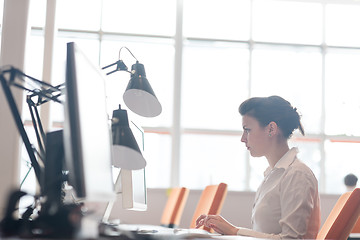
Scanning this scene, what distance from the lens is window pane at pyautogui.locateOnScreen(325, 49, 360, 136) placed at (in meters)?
6.66

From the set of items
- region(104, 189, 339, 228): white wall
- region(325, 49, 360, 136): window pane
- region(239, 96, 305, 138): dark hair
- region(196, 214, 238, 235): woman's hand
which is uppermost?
region(325, 49, 360, 136): window pane

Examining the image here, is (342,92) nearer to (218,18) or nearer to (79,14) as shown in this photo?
(218,18)

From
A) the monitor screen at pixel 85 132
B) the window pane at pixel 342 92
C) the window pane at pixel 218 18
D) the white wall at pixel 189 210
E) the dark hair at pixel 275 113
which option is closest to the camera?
the monitor screen at pixel 85 132

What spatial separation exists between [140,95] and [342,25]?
5.33 metres

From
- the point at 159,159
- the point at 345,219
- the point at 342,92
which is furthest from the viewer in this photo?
the point at 342,92

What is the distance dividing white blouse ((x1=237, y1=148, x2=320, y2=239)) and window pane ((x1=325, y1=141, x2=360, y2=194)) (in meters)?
4.64

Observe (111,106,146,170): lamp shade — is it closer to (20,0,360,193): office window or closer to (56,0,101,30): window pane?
(20,0,360,193): office window

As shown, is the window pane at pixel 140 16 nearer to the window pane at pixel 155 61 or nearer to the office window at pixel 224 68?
the office window at pixel 224 68

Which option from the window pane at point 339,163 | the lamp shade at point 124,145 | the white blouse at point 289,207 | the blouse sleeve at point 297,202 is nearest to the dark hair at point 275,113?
the white blouse at point 289,207

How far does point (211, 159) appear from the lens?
653cm

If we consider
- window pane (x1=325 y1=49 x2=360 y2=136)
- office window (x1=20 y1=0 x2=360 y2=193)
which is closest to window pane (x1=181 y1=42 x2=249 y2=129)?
office window (x1=20 y1=0 x2=360 y2=193)

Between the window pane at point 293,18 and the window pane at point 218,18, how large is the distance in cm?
20

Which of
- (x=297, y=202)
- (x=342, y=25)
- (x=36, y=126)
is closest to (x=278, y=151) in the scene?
(x=297, y=202)

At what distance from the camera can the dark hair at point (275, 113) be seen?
2254mm
